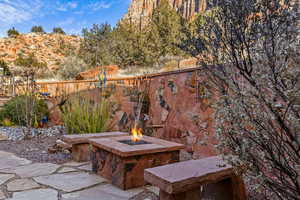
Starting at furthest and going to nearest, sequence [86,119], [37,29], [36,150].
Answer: [37,29] → [86,119] → [36,150]

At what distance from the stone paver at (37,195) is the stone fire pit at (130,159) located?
568 mm

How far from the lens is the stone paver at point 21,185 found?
215cm

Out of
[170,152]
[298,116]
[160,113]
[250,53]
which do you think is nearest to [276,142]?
[298,116]

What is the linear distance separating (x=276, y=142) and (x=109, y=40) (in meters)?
14.0

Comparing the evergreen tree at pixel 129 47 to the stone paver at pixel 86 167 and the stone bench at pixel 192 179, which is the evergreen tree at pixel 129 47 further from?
the stone bench at pixel 192 179

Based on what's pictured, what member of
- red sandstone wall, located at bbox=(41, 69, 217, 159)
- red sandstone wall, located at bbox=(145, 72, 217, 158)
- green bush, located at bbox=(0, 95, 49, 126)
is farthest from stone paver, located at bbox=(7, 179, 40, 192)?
green bush, located at bbox=(0, 95, 49, 126)

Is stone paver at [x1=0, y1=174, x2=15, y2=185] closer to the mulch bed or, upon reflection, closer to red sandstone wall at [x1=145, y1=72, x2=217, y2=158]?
the mulch bed

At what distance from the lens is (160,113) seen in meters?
3.98

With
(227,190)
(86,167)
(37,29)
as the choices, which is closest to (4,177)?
(86,167)

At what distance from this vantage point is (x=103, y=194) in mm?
2053

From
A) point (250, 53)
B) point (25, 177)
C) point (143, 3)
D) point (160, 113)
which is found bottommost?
point (25, 177)

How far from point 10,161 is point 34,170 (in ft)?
2.09

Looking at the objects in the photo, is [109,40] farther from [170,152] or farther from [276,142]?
[276,142]

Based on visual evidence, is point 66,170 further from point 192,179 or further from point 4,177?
point 192,179
